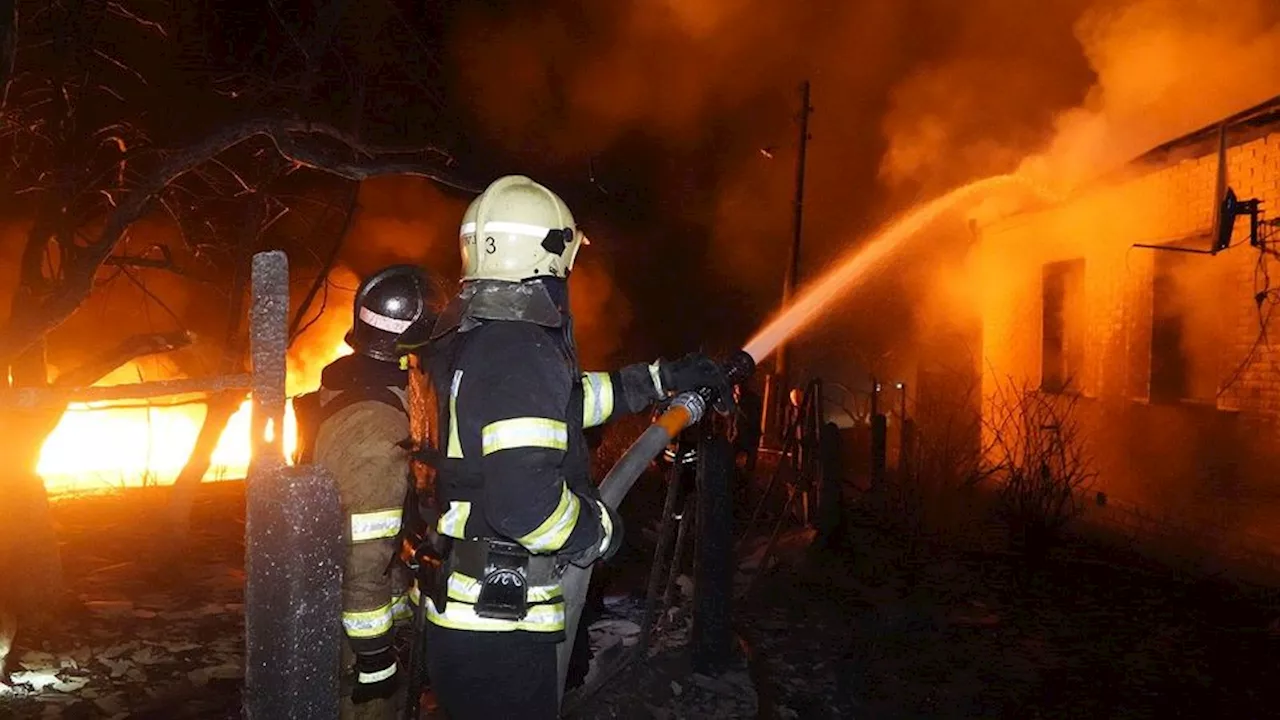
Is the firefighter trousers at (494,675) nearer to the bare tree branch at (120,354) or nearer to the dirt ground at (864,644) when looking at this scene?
the dirt ground at (864,644)

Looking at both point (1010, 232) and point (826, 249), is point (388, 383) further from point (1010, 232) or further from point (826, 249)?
point (826, 249)

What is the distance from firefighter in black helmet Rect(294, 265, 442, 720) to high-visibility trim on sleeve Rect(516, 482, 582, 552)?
102 centimetres

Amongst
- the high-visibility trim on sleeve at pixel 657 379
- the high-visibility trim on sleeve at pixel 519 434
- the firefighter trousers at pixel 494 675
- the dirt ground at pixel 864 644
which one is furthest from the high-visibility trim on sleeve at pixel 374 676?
the high-visibility trim on sleeve at pixel 657 379

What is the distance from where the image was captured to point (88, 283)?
18.4ft

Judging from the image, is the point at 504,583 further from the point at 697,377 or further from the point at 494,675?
the point at 697,377

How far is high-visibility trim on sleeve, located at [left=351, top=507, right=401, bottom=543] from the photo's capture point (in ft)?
10.4

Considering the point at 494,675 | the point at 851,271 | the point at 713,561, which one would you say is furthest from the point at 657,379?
the point at 851,271

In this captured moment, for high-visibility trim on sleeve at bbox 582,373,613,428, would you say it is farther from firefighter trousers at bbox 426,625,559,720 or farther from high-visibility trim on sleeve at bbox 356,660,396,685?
high-visibility trim on sleeve at bbox 356,660,396,685

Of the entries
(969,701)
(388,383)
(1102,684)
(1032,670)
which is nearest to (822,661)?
(969,701)

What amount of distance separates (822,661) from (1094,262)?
7.45 m

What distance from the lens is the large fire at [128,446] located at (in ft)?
36.6

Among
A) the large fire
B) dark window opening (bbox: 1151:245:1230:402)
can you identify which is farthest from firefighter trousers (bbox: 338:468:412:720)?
dark window opening (bbox: 1151:245:1230:402)

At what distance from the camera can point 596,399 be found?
8.79 feet

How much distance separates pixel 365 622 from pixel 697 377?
5.32 ft
